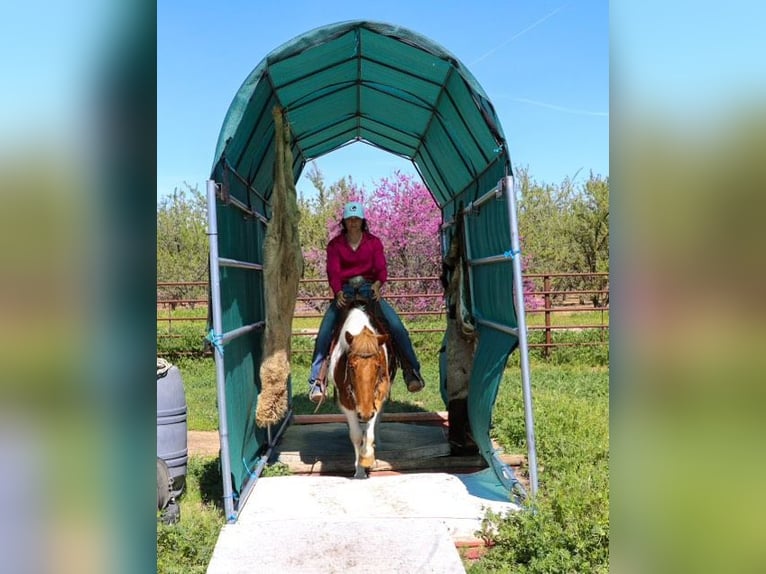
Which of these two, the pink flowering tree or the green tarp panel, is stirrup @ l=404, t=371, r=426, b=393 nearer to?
the green tarp panel

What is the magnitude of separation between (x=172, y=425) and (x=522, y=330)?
3.17 metres

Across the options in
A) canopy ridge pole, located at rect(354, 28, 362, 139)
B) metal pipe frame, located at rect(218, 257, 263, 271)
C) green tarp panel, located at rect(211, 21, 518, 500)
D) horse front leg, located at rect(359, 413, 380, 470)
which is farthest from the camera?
horse front leg, located at rect(359, 413, 380, 470)

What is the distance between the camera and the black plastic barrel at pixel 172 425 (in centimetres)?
573

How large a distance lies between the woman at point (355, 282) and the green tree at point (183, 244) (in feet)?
59.7

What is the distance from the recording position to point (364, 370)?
5992 millimetres

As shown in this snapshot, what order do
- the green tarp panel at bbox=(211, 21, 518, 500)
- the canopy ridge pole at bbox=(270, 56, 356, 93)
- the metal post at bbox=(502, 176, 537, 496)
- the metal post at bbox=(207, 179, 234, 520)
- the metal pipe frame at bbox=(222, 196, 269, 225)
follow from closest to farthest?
the metal post at bbox=(207, 179, 234, 520) → the metal post at bbox=(502, 176, 537, 496) → the green tarp panel at bbox=(211, 21, 518, 500) → the metal pipe frame at bbox=(222, 196, 269, 225) → the canopy ridge pole at bbox=(270, 56, 356, 93)

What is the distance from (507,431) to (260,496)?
3.38 meters

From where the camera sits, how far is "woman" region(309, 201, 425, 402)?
694 centimetres

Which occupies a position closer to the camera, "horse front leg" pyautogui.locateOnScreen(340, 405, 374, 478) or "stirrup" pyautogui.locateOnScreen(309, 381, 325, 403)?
"horse front leg" pyautogui.locateOnScreen(340, 405, 374, 478)

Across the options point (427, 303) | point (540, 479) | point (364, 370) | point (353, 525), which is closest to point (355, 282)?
point (364, 370)

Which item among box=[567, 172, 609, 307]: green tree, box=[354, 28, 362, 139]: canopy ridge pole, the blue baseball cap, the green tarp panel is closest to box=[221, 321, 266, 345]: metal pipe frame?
the green tarp panel

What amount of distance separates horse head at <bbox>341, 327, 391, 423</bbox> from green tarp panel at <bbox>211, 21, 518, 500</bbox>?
1.02 m
